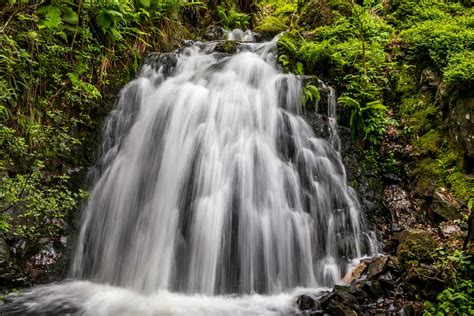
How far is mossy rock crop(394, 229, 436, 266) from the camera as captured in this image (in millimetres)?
4422

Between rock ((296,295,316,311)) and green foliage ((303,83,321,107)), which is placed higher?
green foliage ((303,83,321,107))

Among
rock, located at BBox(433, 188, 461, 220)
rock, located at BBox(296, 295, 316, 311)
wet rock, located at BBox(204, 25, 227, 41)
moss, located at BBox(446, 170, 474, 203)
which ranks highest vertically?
wet rock, located at BBox(204, 25, 227, 41)

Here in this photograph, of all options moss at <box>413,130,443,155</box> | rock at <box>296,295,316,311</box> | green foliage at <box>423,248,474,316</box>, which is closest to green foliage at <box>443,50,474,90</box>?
moss at <box>413,130,443,155</box>

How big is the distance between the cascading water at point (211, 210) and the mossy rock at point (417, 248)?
2.19 feet

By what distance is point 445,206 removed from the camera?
5.25 meters

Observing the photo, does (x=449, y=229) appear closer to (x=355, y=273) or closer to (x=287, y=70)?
(x=355, y=273)

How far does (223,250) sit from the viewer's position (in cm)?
498

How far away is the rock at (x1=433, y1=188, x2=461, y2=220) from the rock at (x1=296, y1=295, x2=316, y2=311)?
248 centimetres

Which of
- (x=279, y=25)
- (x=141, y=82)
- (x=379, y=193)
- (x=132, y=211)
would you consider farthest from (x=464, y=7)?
(x=132, y=211)

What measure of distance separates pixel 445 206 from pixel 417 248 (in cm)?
117

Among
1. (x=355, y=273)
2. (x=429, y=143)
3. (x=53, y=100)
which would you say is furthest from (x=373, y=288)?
(x=53, y=100)

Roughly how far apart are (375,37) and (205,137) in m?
4.69

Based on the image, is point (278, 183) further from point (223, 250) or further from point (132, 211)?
point (132, 211)

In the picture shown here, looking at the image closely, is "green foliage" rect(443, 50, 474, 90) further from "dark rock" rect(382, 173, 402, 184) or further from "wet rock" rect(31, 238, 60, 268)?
"wet rock" rect(31, 238, 60, 268)
